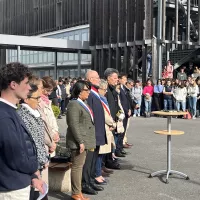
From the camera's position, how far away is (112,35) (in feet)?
80.2

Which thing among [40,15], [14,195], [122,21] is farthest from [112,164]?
[40,15]

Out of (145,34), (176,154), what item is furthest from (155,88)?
(176,154)

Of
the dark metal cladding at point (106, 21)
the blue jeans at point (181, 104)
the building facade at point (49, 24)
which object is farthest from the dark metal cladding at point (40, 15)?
the blue jeans at point (181, 104)

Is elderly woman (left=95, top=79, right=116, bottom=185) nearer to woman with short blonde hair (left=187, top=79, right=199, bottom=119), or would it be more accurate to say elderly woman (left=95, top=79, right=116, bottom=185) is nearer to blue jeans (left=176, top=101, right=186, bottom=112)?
woman with short blonde hair (left=187, top=79, right=199, bottom=119)

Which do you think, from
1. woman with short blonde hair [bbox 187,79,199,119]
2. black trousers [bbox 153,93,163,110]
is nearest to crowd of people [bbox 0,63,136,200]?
woman with short blonde hair [bbox 187,79,199,119]

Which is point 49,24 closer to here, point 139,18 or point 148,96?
point 139,18

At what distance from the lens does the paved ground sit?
5.36m

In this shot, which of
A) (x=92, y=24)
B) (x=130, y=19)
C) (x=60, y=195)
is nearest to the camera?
(x=60, y=195)

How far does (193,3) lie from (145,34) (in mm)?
5939

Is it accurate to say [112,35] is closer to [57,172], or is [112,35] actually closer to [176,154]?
[176,154]

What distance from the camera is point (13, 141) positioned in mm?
2410

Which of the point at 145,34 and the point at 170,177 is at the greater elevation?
the point at 145,34

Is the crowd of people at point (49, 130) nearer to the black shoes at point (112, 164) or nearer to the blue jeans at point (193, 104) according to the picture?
the black shoes at point (112, 164)

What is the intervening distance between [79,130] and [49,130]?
2.14ft
